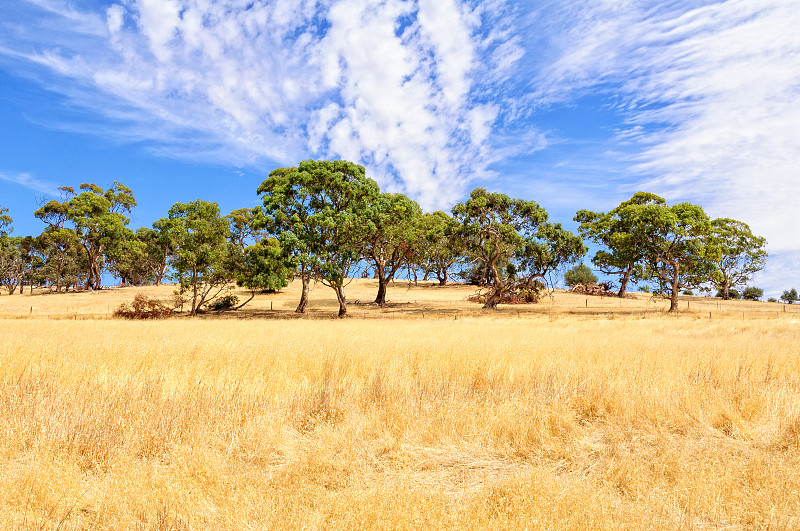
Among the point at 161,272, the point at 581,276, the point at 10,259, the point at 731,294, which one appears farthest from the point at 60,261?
the point at 731,294

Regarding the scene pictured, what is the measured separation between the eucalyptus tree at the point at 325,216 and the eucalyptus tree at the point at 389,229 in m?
0.63

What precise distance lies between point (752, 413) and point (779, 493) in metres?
2.76

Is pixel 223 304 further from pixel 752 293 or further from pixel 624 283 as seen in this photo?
pixel 752 293

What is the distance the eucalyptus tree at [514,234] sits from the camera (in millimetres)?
37281

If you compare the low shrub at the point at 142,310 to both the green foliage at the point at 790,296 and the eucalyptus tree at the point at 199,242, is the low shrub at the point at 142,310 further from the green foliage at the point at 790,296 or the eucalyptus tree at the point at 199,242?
the green foliage at the point at 790,296

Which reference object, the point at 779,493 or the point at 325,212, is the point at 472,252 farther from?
the point at 779,493

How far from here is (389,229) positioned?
34.4m

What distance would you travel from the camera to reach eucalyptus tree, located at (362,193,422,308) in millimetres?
31744

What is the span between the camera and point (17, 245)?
209 ft

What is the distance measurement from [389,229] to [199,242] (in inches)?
605

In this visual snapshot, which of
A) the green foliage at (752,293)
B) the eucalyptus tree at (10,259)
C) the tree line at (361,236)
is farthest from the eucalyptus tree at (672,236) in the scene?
the eucalyptus tree at (10,259)

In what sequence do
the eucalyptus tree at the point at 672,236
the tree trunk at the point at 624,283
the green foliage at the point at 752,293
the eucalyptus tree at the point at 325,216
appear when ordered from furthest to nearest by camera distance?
the green foliage at the point at 752,293
the tree trunk at the point at 624,283
the eucalyptus tree at the point at 672,236
the eucalyptus tree at the point at 325,216

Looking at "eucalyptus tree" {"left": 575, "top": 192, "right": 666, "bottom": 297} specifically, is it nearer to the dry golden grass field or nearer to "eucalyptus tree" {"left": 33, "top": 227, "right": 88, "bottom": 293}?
the dry golden grass field

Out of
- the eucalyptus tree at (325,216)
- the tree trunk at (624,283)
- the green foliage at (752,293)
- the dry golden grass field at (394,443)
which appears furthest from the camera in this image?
the green foliage at (752,293)
